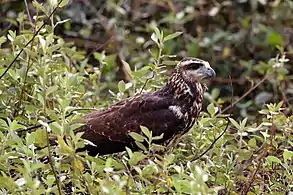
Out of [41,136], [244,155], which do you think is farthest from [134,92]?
[41,136]

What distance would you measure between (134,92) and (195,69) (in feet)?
1.12

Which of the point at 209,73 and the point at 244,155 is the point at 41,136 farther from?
the point at 209,73

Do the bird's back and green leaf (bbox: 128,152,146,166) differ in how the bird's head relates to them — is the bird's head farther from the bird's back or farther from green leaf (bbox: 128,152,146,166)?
green leaf (bbox: 128,152,146,166)

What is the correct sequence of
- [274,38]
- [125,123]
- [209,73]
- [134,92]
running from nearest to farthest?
[125,123], [209,73], [134,92], [274,38]

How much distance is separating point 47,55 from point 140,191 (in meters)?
1.02

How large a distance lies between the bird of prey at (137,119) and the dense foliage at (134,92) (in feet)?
0.24

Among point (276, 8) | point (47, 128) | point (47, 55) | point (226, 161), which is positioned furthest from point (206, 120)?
point (276, 8)

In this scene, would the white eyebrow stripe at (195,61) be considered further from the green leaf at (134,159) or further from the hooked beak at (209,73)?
the green leaf at (134,159)

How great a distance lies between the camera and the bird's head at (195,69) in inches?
192

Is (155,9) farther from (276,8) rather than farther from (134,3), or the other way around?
(276,8)

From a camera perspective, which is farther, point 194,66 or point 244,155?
point 194,66

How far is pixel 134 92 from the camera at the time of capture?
4.97 m

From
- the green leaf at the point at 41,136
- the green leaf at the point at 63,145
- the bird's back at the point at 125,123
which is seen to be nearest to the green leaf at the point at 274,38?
the bird's back at the point at 125,123

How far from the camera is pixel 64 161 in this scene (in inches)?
139
